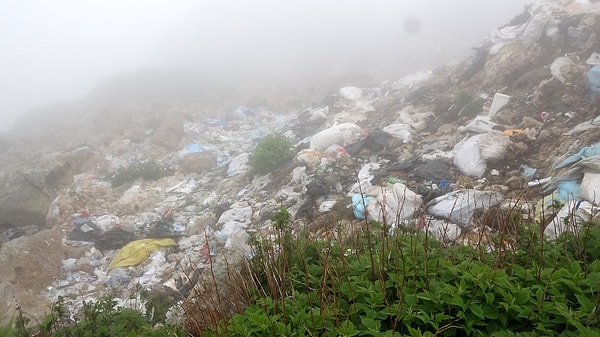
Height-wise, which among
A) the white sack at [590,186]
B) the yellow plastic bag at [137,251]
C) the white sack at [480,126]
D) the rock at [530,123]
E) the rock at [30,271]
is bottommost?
the rock at [30,271]

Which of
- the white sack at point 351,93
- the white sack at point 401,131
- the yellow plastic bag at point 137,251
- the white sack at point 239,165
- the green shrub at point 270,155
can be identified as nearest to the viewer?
the yellow plastic bag at point 137,251

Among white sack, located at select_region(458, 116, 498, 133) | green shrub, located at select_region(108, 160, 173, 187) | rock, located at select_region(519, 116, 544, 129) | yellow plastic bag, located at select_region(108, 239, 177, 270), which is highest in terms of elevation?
rock, located at select_region(519, 116, 544, 129)

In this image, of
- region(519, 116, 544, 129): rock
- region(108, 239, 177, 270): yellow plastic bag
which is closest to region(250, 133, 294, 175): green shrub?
region(108, 239, 177, 270): yellow plastic bag

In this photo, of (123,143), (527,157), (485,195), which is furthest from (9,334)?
(123,143)

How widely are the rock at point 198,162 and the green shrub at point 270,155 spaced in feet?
5.14

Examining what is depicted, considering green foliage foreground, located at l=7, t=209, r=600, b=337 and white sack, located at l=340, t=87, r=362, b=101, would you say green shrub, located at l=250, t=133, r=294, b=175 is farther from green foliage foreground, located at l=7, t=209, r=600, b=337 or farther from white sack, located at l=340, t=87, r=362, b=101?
green foliage foreground, located at l=7, t=209, r=600, b=337

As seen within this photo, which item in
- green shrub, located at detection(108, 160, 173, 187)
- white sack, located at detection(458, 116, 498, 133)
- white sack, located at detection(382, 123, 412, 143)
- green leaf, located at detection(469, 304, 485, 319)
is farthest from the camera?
green shrub, located at detection(108, 160, 173, 187)

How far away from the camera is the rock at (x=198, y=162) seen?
7363mm

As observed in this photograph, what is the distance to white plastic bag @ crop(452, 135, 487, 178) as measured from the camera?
13.4 feet

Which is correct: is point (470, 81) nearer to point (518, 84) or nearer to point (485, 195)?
point (518, 84)

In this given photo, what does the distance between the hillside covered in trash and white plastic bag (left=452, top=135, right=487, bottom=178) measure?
0.05ft

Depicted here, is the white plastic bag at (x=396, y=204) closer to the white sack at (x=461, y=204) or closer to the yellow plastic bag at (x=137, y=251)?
the white sack at (x=461, y=204)

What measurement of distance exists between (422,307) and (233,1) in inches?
779

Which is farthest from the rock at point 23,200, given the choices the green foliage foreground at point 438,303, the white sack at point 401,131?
the green foliage foreground at point 438,303
